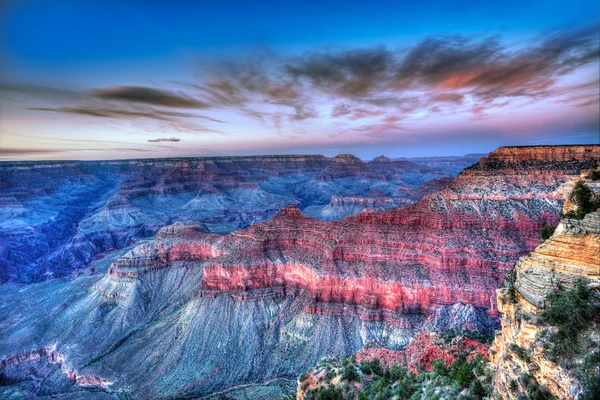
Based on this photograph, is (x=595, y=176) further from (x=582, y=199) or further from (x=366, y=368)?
(x=366, y=368)

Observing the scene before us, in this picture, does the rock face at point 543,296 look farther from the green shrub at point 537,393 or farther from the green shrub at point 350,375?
the green shrub at point 350,375

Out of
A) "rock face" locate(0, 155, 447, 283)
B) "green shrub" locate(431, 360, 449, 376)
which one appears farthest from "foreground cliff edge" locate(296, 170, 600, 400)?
"rock face" locate(0, 155, 447, 283)

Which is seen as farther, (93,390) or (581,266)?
(93,390)

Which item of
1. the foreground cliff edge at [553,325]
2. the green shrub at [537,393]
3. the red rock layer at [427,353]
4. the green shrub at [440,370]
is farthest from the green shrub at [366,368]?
the green shrub at [537,393]

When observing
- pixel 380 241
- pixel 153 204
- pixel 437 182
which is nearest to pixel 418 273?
pixel 380 241

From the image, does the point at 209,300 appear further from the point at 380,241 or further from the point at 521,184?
the point at 521,184

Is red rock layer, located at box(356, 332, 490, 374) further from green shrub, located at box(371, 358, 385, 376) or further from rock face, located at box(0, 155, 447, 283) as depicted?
A: rock face, located at box(0, 155, 447, 283)

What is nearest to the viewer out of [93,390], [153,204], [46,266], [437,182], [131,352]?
[93,390]

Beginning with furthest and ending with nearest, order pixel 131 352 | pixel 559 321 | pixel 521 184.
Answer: pixel 521 184
pixel 131 352
pixel 559 321
